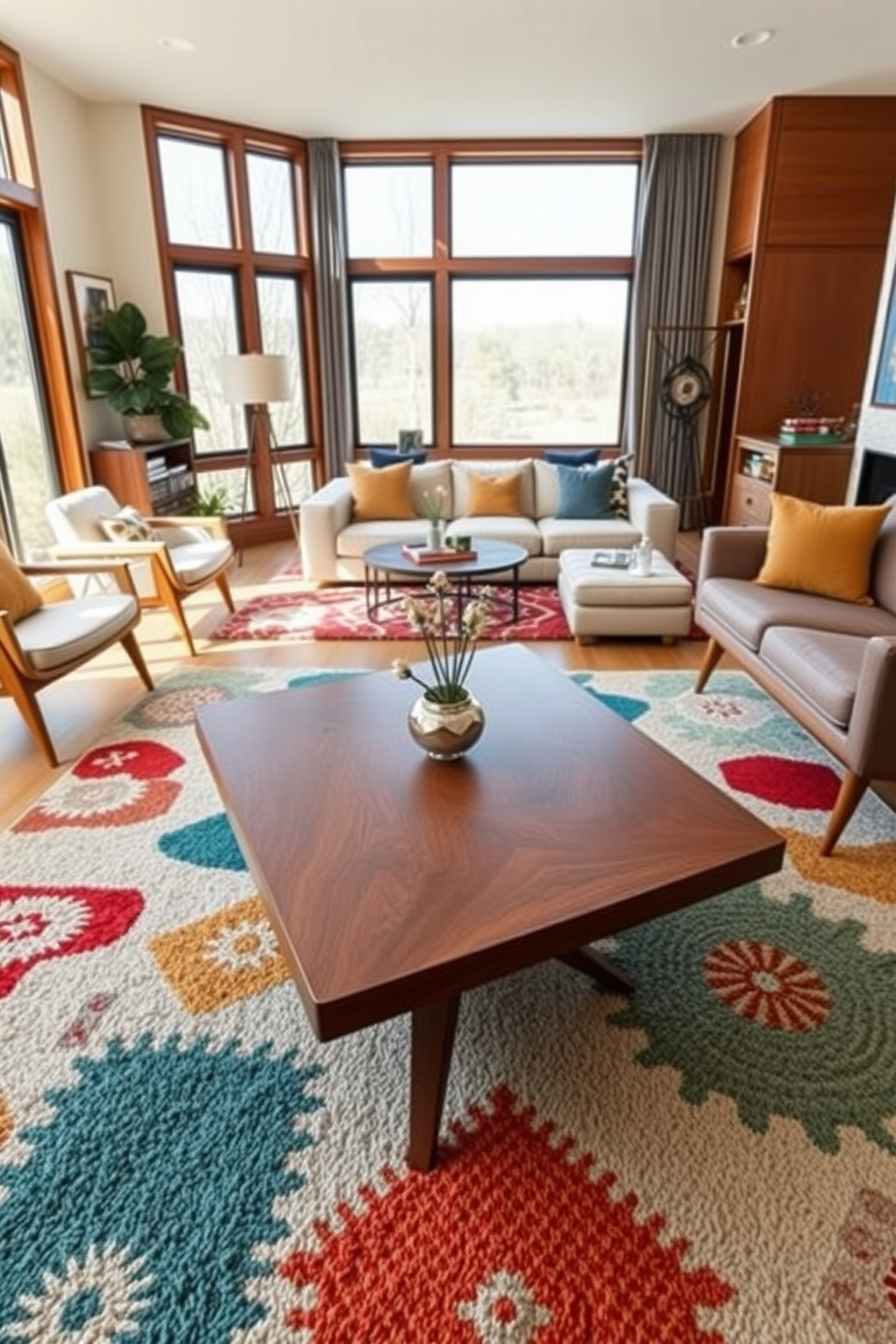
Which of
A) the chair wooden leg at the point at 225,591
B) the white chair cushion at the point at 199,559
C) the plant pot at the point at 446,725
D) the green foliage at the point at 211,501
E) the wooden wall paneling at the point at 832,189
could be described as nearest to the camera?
the plant pot at the point at 446,725

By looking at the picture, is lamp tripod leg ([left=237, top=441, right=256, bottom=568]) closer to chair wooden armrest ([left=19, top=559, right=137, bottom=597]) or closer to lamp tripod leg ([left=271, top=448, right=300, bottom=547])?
lamp tripod leg ([left=271, top=448, right=300, bottom=547])

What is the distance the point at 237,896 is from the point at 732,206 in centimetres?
598

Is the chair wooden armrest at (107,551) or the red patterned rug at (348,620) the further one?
the red patterned rug at (348,620)

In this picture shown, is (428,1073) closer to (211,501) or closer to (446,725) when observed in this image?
(446,725)

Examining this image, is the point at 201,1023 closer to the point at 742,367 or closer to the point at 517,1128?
the point at 517,1128

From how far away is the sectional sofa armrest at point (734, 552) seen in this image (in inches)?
124

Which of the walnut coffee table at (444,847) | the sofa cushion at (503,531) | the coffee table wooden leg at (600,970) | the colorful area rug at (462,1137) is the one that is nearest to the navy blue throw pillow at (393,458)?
the sofa cushion at (503,531)

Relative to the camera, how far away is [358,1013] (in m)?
1.10

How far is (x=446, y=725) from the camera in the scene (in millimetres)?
1690

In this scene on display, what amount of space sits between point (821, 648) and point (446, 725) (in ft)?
4.50

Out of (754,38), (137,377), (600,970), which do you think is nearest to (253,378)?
(137,377)

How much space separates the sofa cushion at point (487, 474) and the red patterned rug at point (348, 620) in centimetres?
65

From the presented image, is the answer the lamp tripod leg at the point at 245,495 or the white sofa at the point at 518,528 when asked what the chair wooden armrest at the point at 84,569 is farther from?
the lamp tripod leg at the point at 245,495

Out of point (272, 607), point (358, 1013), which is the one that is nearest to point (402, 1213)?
point (358, 1013)
